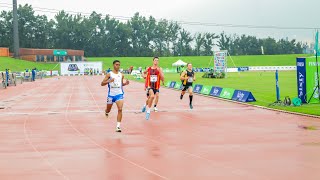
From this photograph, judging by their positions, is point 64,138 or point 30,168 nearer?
point 30,168

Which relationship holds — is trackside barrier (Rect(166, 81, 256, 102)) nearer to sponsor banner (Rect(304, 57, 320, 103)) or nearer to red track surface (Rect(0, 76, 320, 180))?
sponsor banner (Rect(304, 57, 320, 103))

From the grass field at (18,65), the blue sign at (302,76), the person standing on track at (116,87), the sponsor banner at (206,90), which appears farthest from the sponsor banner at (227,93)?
the grass field at (18,65)

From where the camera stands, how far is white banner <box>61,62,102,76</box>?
3831 inches

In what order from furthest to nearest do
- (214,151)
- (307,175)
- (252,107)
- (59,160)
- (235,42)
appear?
→ (235,42), (252,107), (214,151), (59,160), (307,175)

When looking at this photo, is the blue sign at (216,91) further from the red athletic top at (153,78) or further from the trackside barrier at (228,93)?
the red athletic top at (153,78)

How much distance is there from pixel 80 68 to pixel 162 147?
88.3m

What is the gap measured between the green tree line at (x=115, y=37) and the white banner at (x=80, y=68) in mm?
37557

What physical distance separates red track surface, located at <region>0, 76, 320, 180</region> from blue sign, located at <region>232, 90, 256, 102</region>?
6.11 m

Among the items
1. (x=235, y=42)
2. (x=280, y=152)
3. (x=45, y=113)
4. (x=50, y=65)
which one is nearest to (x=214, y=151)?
(x=280, y=152)

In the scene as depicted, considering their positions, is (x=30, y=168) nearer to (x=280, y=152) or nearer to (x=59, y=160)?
(x=59, y=160)

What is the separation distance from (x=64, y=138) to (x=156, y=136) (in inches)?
97.0

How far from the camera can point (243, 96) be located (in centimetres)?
2652

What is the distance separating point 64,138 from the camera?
13.6 m

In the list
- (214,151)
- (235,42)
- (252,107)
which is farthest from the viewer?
(235,42)
